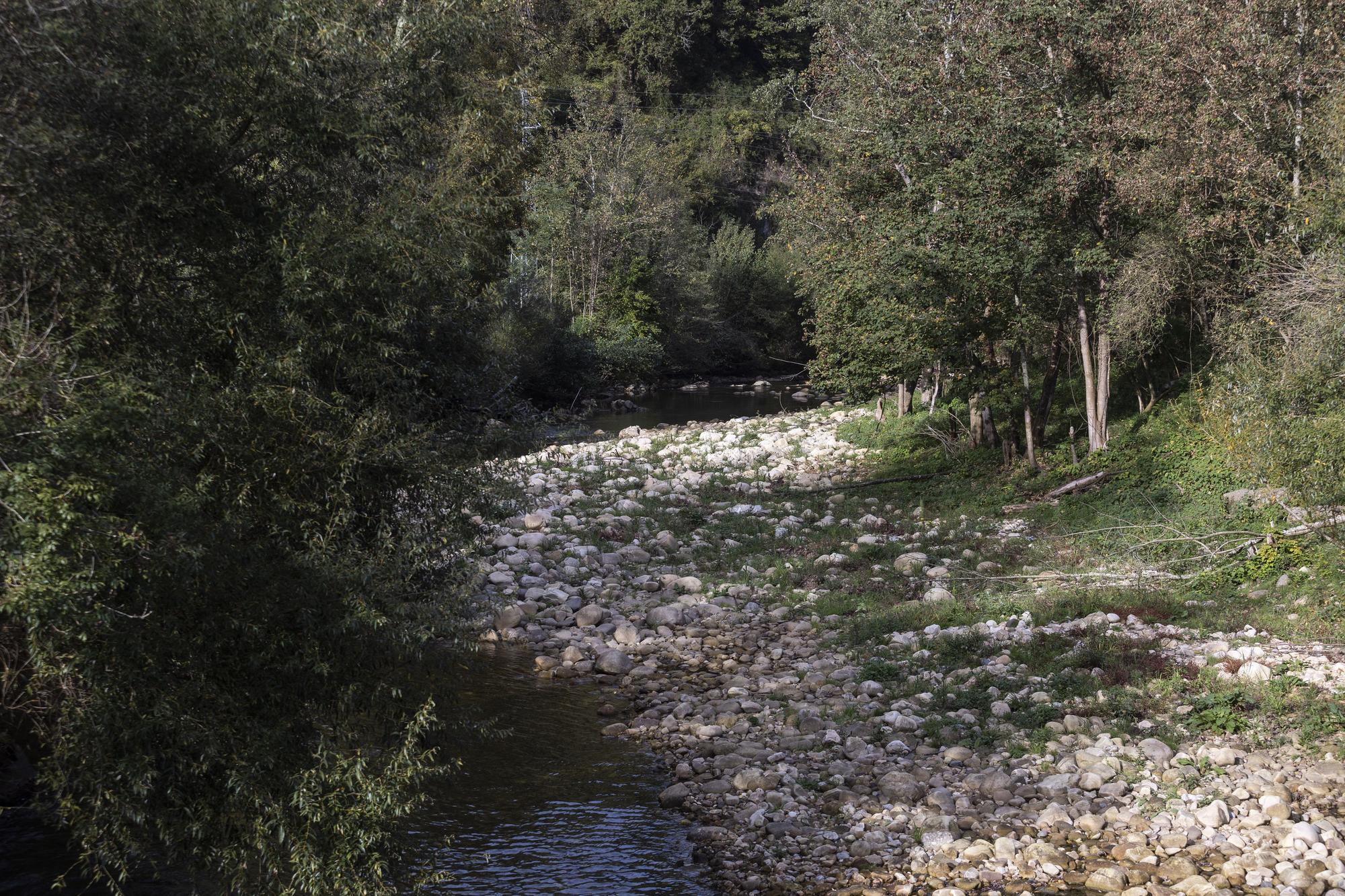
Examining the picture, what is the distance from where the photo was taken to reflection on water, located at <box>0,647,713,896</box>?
26.0 feet

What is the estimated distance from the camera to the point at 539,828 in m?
8.87

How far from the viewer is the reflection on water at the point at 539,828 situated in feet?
26.0

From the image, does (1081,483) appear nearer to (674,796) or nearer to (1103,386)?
(1103,386)

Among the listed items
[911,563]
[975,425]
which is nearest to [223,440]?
[911,563]

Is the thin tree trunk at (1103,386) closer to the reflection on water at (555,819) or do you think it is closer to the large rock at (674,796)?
the reflection on water at (555,819)

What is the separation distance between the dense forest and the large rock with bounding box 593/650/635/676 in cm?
433

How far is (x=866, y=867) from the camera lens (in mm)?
7934

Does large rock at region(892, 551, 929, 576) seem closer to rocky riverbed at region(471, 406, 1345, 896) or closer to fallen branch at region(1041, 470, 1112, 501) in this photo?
rocky riverbed at region(471, 406, 1345, 896)

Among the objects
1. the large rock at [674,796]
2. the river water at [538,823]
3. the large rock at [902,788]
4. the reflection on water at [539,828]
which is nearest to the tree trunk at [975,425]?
the river water at [538,823]

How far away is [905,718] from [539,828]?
3696 mm

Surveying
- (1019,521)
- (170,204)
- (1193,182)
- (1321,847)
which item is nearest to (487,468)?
(170,204)

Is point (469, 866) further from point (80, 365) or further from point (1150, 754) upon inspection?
point (1150, 754)

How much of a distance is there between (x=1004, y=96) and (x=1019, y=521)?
6930 mm

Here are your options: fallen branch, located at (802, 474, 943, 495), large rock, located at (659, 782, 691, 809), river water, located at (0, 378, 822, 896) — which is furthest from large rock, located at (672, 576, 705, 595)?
large rock, located at (659, 782, 691, 809)
